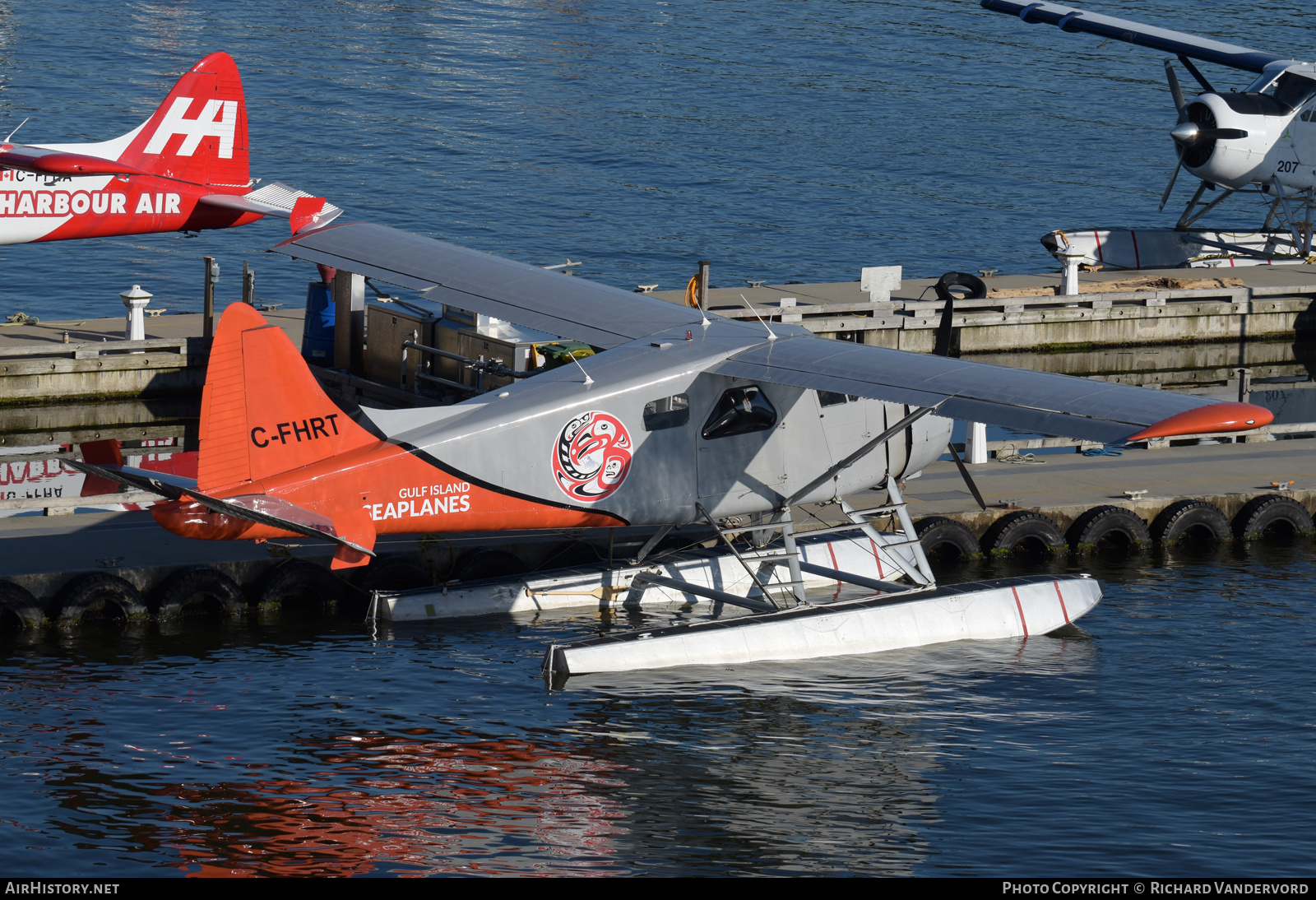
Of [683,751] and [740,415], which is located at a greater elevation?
[740,415]

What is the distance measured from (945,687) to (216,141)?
25.2m

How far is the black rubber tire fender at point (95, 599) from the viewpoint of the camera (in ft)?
61.5

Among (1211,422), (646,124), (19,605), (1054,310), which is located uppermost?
(646,124)

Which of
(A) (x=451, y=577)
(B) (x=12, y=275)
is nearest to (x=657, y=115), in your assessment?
(B) (x=12, y=275)

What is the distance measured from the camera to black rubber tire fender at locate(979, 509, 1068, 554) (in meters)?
22.5

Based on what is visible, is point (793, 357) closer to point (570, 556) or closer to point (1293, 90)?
point (570, 556)

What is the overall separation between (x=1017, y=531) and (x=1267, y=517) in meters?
3.96

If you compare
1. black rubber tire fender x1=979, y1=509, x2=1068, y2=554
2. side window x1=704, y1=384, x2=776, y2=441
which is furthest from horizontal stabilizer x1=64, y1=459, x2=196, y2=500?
black rubber tire fender x1=979, y1=509, x2=1068, y2=554

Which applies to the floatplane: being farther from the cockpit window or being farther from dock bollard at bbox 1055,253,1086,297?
the cockpit window

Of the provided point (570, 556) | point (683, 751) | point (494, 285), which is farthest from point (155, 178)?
point (683, 751)

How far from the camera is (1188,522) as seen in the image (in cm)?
2327

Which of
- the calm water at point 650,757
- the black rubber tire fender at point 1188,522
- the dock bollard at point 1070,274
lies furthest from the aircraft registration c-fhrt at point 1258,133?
the calm water at point 650,757

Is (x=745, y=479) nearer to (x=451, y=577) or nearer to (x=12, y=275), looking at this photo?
(x=451, y=577)

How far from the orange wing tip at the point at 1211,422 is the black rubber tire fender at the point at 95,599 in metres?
11.4
